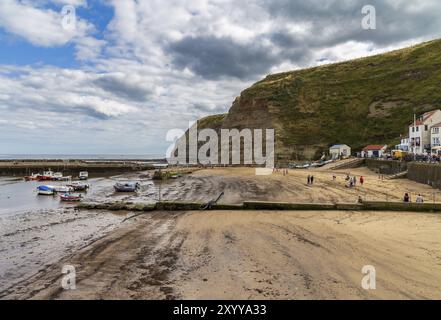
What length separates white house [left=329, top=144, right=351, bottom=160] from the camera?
281 ft

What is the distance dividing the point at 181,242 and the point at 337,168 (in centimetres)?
5961

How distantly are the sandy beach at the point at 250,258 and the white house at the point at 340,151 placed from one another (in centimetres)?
6122

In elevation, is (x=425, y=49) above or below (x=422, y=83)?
above

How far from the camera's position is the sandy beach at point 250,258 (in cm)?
1210

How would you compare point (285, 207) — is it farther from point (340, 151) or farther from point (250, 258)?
point (340, 151)

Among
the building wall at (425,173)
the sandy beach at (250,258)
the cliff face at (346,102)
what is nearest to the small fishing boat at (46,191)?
the sandy beach at (250,258)

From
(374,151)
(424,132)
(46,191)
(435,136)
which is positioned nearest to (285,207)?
(46,191)

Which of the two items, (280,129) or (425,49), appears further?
(425,49)

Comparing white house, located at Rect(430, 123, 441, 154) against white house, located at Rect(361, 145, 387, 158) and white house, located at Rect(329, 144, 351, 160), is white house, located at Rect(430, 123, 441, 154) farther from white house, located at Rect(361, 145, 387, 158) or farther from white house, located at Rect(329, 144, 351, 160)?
white house, located at Rect(329, 144, 351, 160)

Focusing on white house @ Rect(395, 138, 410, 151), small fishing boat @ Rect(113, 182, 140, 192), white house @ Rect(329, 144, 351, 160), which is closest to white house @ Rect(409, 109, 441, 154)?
white house @ Rect(395, 138, 410, 151)

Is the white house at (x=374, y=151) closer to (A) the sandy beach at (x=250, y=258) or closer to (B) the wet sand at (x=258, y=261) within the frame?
(A) the sandy beach at (x=250, y=258)

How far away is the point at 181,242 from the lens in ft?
64.2
